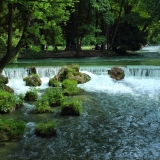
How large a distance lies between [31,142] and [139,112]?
655 cm

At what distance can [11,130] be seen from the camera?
11.0 metres

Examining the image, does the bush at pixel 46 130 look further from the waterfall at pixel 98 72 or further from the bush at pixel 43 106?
the waterfall at pixel 98 72

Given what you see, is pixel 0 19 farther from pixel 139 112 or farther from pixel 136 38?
pixel 136 38

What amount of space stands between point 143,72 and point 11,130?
1776 centimetres

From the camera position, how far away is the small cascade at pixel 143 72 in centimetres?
2578

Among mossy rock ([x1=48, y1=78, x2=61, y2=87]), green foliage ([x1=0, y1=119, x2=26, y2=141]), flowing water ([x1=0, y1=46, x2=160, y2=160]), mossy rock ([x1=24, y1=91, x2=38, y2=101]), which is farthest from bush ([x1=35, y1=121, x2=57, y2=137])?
mossy rock ([x1=48, y1=78, x2=61, y2=87])

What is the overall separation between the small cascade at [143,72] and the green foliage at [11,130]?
16.9 metres

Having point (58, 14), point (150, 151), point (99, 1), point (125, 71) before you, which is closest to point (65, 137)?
point (150, 151)

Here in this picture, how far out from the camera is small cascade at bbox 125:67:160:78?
2578 cm

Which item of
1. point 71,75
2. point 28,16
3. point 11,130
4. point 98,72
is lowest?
point 11,130

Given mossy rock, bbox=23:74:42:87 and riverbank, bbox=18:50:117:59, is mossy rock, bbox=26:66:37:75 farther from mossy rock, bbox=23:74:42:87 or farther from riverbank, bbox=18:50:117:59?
riverbank, bbox=18:50:117:59

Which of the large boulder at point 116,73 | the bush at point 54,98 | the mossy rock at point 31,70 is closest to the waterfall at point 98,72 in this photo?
the mossy rock at point 31,70

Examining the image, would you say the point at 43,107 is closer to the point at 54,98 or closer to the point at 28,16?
the point at 54,98

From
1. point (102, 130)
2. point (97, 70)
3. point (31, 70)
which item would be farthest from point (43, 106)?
point (97, 70)
